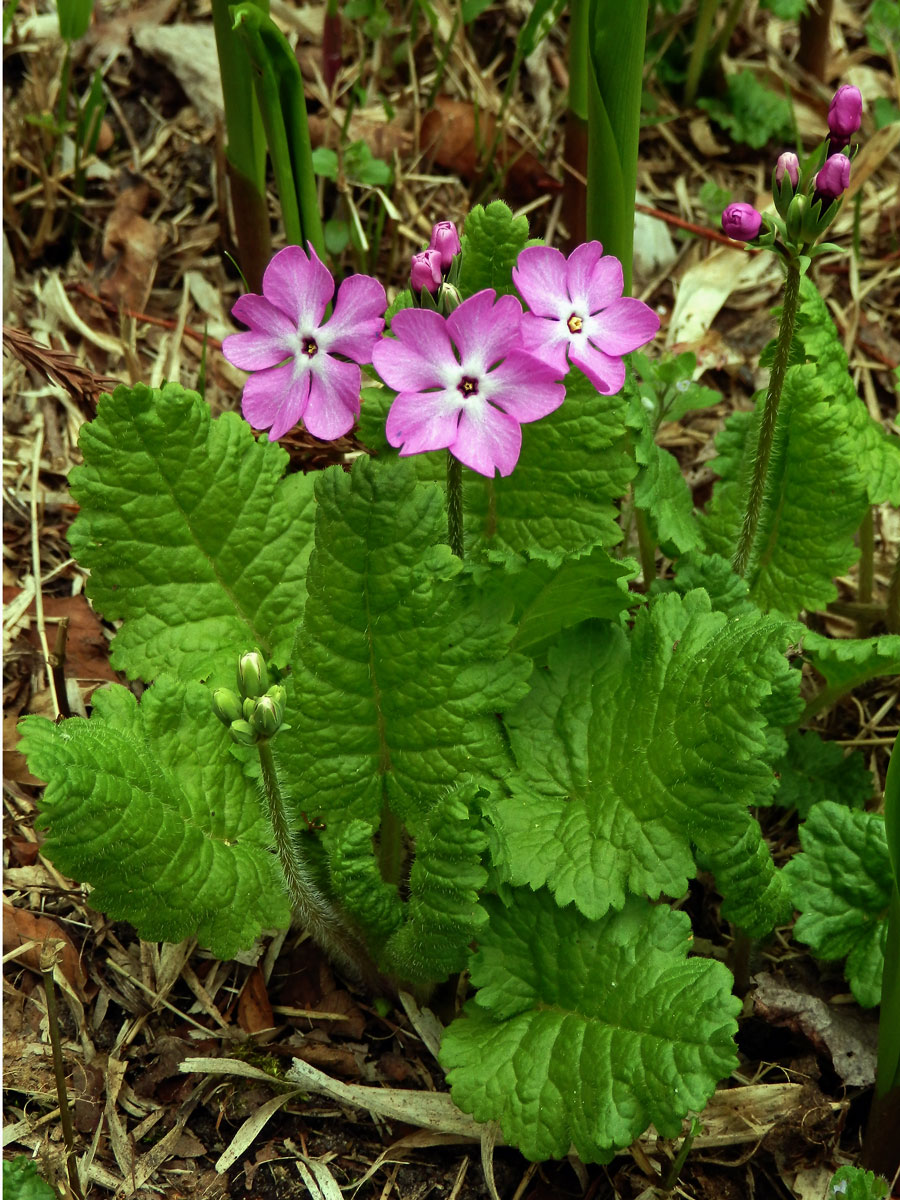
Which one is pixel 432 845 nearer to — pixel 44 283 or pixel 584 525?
pixel 584 525

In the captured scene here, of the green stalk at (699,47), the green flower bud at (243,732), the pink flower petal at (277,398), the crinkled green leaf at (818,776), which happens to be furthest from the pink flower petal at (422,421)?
the green stalk at (699,47)

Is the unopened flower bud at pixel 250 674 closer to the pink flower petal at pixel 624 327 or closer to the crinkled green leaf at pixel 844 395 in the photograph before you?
the pink flower petal at pixel 624 327

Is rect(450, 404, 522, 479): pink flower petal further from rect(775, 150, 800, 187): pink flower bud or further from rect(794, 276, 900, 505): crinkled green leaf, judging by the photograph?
rect(794, 276, 900, 505): crinkled green leaf

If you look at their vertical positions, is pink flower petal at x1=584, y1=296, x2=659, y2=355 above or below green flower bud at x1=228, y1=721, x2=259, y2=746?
above

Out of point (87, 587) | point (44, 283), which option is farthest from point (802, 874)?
point (44, 283)

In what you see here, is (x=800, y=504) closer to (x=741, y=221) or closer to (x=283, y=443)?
(x=741, y=221)

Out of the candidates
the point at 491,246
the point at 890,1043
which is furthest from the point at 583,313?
the point at 890,1043

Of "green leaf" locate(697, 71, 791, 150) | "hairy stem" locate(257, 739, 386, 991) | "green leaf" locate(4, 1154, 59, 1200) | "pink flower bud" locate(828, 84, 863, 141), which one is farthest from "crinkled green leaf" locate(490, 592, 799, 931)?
"green leaf" locate(697, 71, 791, 150)
